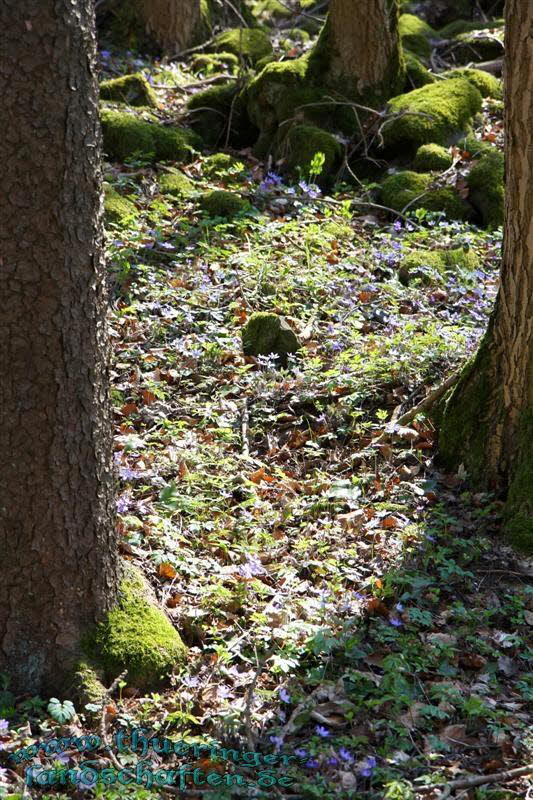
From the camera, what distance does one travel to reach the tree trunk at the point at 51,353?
266 cm

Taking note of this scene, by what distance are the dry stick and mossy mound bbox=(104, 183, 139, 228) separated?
5060 mm

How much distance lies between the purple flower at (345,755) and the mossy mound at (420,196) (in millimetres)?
5573

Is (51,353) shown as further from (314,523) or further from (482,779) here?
(482,779)

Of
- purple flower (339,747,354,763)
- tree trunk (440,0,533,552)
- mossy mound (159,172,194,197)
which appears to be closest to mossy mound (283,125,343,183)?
mossy mound (159,172,194,197)

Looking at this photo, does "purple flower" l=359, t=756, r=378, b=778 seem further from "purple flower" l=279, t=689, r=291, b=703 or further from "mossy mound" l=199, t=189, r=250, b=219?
"mossy mound" l=199, t=189, r=250, b=219

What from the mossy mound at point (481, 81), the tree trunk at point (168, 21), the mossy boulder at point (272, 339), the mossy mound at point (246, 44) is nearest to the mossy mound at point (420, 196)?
the mossy mound at point (481, 81)

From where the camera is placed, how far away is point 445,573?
3877 millimetres

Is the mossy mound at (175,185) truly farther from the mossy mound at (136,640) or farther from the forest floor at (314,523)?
the mossy mound at (136,640)

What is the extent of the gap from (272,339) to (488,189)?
323cm

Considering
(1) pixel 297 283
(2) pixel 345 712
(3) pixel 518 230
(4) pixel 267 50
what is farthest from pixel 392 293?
(4) pixel 267 50

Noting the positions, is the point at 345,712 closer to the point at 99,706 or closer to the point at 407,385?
the point at 99,706

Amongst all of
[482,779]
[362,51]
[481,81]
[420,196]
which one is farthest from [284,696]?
[481,81]

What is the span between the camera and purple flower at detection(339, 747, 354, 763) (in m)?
2.96

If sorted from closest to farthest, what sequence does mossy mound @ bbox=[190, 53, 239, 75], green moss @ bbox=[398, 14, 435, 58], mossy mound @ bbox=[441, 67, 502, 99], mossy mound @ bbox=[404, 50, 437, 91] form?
mossy mound @ bbox=[404, 50, 437, 91], mossy mound @ bbox=[441, 67, 502, 99], green moss @ bbox=[398, 14, 435, 58], mossy mound @ bbox=[190, 53, 239, 75]
